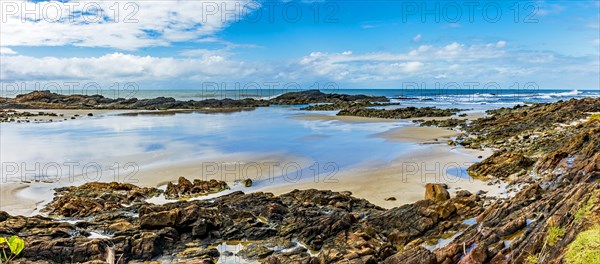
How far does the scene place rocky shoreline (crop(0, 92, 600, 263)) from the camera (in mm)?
5758

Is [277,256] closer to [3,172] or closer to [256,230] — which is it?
[256,230]

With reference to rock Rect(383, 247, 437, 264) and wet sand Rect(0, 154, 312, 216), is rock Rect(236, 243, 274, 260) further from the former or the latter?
wet sand Rect(0, 154, 312, 216)

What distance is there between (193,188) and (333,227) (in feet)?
22.2

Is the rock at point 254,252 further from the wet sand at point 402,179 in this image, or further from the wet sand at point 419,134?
the wet sand at point 419,134

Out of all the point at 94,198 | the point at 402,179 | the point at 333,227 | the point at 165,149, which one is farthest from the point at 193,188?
the point at 165,149

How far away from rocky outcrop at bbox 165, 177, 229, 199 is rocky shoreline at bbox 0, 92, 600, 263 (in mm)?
988

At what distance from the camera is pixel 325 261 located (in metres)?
7.55

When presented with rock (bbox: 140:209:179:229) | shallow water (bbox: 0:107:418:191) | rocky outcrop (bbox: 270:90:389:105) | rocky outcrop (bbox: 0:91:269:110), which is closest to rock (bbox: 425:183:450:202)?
shallow water (bbox: 0:107:418:191)

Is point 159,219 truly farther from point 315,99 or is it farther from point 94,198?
point 315,99

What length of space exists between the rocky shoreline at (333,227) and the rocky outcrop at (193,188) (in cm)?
99

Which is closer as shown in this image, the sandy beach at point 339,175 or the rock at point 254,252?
the rock at point 254,252

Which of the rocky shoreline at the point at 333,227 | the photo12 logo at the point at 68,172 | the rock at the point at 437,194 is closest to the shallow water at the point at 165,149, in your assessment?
the photo12 logo at the point at 68,172

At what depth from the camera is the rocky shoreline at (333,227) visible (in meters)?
5.76

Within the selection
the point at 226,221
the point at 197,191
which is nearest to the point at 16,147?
the point at 197,191
